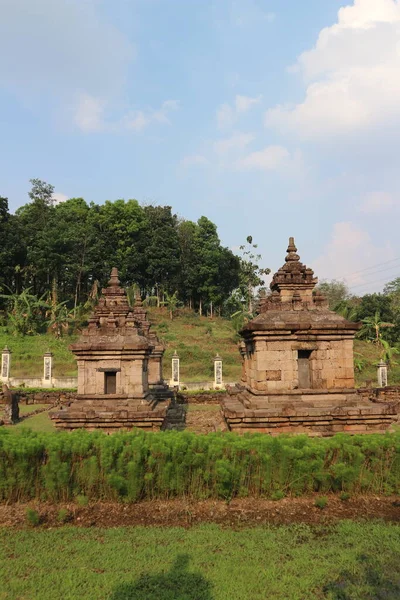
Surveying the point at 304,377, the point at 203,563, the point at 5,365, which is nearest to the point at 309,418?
the point at 304,377

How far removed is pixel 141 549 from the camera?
534 centimetres

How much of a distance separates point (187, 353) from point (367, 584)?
104ft

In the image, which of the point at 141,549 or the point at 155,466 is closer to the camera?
the point at 141,549

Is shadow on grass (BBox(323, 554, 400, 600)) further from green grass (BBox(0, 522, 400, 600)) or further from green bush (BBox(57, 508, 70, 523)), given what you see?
green bush (BBox(57, 508, 70, 523))

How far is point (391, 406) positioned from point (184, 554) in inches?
262

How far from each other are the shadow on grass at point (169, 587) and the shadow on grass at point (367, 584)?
1.41 metres

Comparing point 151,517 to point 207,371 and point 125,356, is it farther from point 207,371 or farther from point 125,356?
point 207,371

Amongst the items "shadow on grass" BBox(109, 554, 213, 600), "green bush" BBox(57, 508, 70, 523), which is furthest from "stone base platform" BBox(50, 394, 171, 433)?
"shadow on grass" BBox(109, 554, 213, 600)

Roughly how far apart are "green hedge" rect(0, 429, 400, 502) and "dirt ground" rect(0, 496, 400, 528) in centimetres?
15

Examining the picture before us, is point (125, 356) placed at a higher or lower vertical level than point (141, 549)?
higher

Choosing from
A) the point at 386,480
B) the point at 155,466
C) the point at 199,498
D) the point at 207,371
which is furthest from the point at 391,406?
the point at 207,371

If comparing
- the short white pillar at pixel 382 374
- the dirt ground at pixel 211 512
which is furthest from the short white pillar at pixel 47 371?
the short white pillar at pixel 382 374

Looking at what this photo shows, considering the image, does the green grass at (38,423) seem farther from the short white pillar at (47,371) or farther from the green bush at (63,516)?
the green bush at (63,516)

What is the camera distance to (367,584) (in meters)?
4.58
